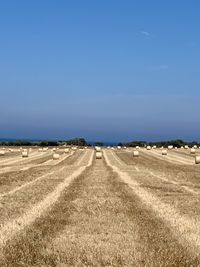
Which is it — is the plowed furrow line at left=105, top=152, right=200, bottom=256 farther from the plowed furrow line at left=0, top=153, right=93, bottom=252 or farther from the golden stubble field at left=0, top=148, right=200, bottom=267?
the plowed furrow line at left=0, top=153, right=93, bottom=252

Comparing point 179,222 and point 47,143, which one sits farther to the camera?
point 47,143

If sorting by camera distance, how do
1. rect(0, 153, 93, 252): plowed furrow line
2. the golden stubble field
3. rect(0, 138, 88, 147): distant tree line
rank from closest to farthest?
the golden stubble field < rect(0, 153, 93, 252): plowed furrow line < rect(0, 138, 88, 147): distant tree line

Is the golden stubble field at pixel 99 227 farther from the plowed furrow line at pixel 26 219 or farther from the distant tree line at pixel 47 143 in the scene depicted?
the distant tree line at pixel 47 143

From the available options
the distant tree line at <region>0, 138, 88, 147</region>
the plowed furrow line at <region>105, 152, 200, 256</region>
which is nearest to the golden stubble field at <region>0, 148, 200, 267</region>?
the plowed furrow line at <region>105, 152, 200, 256</region>

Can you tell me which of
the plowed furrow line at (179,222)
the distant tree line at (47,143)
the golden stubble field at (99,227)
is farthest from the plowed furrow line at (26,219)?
the distant tree line at (47,143)

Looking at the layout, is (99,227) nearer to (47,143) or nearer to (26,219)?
(26,219)

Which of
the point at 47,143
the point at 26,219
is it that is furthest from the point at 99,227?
the point at 47,143

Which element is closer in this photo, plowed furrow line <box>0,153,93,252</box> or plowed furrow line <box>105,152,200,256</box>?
plowed furrow line <box>105,152,200,256</box>

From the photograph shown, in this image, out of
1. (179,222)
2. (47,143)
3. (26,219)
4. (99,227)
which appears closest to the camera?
(99,227)

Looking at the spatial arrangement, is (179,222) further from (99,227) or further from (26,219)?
(26,219)

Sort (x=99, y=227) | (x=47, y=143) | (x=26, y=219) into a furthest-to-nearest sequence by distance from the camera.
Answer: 1. (x=47, y=143)
2. (x=26, y=219)
3. (x=99, y=227)

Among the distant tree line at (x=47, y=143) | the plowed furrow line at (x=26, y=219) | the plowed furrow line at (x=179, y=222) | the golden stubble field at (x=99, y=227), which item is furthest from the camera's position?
the distant tree line at (x=47, y=143)

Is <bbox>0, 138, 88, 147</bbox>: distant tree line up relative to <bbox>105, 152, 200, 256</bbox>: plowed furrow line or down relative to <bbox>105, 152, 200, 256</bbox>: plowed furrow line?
up

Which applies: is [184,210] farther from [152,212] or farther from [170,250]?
[170,250]
